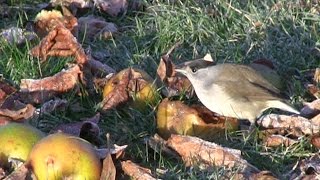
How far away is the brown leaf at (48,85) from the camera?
5.22 m

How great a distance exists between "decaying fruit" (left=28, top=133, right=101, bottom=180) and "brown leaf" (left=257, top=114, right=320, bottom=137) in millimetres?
1435

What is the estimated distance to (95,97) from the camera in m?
5.41

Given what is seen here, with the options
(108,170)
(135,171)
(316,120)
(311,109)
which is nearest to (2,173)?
(108,170)

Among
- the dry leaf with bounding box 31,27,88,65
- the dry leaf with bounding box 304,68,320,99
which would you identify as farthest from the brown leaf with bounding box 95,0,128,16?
the dry leaf with bounding box 304,68,320,99

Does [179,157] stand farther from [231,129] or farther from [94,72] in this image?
[94,72]

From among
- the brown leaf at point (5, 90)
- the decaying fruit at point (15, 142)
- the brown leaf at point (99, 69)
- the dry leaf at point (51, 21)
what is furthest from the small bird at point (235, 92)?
the dry leaf at point (51, 21)

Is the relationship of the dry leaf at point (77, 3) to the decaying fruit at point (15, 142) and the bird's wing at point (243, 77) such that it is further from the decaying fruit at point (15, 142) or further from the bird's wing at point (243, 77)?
the decaying fruit at point (15, 142)

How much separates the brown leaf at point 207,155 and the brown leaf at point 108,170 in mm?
624

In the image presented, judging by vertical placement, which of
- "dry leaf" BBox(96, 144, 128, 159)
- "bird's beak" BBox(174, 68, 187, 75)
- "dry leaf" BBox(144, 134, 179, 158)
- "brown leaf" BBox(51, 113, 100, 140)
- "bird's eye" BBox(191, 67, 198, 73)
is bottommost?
"dry leaf" BBox(144, 134, 179, 158)

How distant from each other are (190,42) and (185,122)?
1678mm

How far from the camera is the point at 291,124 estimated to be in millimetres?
4977

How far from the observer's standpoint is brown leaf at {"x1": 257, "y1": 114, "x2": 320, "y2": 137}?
16.1 ft

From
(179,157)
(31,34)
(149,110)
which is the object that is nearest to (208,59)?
(149,110)

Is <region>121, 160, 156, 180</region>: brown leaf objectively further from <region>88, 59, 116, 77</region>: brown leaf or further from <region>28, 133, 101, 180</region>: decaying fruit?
<region>88, 59, 116, 77</region>: brown leaf
